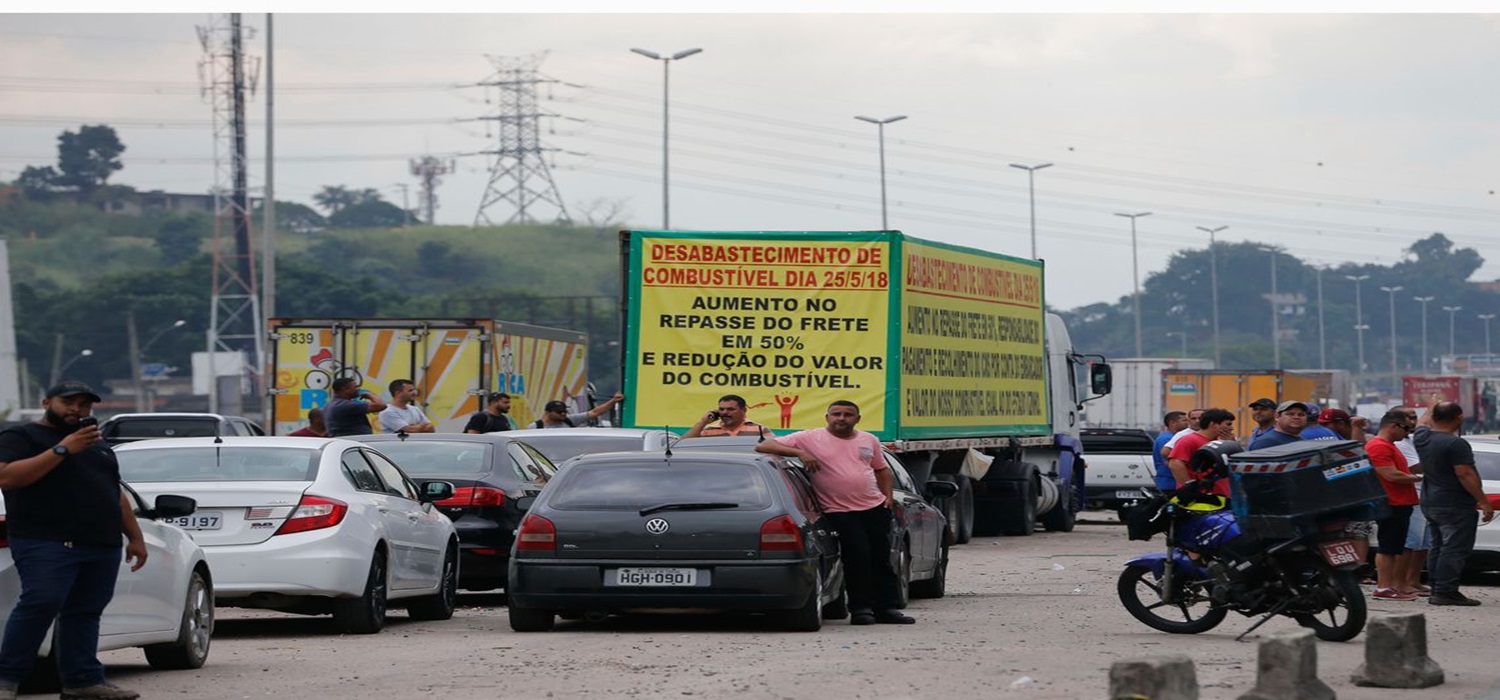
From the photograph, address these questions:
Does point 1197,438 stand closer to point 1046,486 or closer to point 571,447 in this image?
point 571,447

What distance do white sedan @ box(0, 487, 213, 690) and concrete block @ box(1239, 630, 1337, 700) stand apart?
16.3 ft

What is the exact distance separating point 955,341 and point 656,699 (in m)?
15.9

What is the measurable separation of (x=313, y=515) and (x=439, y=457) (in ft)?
11.8

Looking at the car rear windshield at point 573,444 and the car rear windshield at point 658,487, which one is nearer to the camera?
the car rear windshield at point 658,487

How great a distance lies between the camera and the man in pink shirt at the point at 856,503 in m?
14.3

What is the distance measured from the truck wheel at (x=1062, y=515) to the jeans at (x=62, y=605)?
73.8 feet

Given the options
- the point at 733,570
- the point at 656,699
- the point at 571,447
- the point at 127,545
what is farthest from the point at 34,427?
the point at 571,447

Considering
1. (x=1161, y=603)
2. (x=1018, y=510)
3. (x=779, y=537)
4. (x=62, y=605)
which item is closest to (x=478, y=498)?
(x=779, y=537)

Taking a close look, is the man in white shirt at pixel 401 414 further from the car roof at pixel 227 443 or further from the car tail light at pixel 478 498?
the car roof at pixel 227 443

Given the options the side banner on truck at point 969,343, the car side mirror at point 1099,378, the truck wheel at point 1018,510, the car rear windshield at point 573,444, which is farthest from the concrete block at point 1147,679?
the car side mirror at point 1099,378

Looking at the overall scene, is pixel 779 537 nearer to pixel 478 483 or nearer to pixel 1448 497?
pixel 478 483

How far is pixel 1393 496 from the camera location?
1678 cm

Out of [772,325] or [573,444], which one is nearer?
[573,444]

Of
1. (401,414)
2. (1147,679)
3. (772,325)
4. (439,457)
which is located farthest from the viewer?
(401,414)
